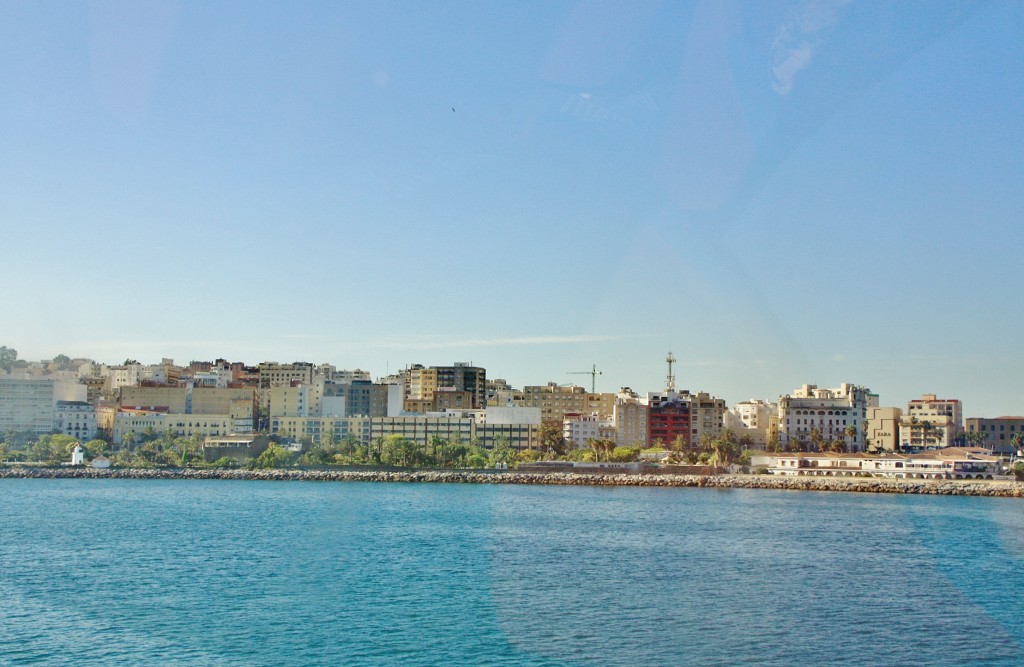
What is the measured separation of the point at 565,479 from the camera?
37750mm

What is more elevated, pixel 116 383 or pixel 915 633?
pixel 116 383

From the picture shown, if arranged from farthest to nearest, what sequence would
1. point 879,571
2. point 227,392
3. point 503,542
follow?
point 227,392 < point 503,542 < point 879,571

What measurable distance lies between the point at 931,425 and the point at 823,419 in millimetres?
7492

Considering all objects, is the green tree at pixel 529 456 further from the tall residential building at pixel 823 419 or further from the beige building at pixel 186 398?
the beige building at pixel 186 398

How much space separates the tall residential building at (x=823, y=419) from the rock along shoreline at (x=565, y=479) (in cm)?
1208

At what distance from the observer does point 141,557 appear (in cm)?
1614

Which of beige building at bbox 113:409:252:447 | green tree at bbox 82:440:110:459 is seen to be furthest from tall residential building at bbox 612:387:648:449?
green tree at bbox 82:440:110:459

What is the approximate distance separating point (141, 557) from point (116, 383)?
5421cm

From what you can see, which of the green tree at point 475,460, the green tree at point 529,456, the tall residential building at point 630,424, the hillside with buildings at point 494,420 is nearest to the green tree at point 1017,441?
the hillside with buildings at point 494,420

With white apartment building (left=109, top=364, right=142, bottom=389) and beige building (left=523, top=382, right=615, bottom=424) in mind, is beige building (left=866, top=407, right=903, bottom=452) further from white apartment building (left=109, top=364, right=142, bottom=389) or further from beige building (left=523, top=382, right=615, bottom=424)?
white apartment building (left=109, top=364, right=142, bottom=389)

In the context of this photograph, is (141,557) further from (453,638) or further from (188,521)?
(453,638)

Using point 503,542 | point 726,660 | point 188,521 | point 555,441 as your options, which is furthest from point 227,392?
point 726,660

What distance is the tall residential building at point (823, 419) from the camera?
49.7 m

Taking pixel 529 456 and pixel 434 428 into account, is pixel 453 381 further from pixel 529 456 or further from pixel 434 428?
pixel 529 456
